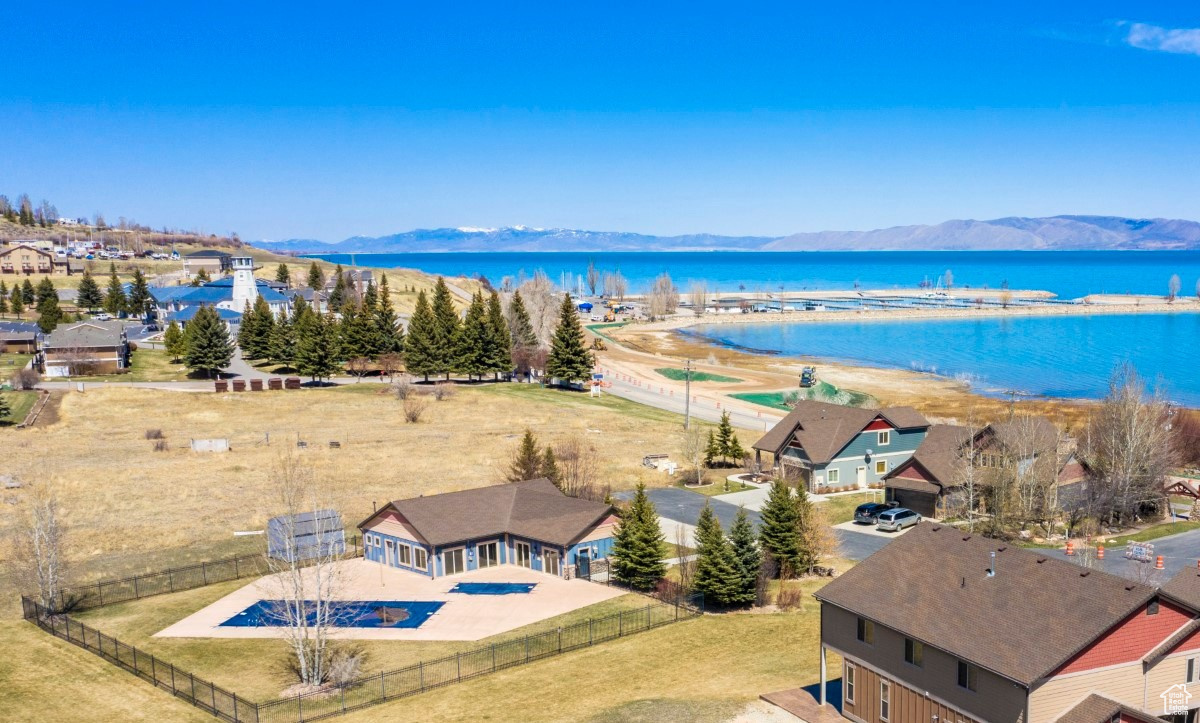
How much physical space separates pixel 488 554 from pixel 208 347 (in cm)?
6160

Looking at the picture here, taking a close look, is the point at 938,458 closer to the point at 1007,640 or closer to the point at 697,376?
the point at 1007,640

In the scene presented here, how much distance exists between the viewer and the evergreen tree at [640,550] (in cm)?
3975

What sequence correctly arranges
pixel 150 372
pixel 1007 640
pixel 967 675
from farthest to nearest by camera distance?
pixel 150 372 < pixel 967 675 < pixel 1007 640

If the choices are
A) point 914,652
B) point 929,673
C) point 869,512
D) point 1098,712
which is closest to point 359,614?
point 914,652

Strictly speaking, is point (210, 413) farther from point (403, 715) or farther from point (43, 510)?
point (403, 715)

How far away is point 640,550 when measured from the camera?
131ft

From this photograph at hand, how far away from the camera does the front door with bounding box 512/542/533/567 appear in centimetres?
4425

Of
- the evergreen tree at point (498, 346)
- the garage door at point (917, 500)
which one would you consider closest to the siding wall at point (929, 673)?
the garage door at point (917, 500)

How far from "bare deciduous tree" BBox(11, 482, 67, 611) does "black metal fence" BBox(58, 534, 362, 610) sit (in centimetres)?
84

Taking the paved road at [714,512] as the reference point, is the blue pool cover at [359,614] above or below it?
above

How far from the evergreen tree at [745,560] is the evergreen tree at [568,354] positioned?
59083 millimetres

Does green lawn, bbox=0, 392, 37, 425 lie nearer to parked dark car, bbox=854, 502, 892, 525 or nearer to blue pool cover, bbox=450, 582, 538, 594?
blue pool cover, bbox=450, 582, 538, 594

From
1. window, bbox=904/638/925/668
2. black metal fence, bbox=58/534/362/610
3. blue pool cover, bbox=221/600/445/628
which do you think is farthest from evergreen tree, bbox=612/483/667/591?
window, bbox=904/638/925/668

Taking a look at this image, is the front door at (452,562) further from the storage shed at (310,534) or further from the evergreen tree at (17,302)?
the evergreen tree at (17,302)
